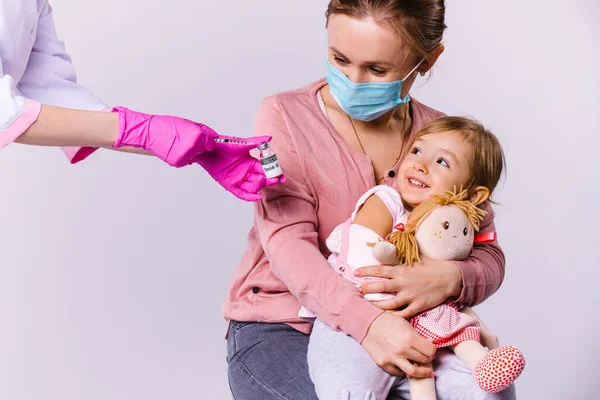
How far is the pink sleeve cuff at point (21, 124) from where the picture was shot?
5.84 feet

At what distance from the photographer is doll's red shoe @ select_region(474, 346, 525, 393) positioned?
1.75 meters

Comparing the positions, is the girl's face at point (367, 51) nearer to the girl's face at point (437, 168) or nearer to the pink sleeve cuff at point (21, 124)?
the girl's face at point (437, 168)

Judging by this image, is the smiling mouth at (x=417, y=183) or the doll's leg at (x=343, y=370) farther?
the smiling mouth at (x=417, y=183)

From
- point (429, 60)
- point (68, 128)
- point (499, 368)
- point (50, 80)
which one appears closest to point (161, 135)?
point (68, 128)

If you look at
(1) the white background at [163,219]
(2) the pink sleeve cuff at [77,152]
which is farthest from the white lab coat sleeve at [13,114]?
(1) the white background at [163,219]

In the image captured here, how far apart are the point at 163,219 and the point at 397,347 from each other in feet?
5.20

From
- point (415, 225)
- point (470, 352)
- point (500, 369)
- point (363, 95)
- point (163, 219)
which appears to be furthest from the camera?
point (163, 219)

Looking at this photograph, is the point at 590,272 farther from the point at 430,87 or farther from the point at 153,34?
the point at 153,34

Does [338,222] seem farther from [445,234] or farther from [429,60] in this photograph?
[429,60]

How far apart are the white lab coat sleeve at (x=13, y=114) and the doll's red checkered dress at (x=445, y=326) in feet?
3.01

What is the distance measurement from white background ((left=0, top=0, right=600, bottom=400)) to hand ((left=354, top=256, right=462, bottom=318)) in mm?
1356

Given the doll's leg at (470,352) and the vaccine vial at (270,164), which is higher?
the vaccine vial at (270,164)

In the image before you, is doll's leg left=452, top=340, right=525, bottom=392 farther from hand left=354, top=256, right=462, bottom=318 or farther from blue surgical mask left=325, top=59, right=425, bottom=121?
blue surgical mask left=325, top=59, right=425, bottom=121

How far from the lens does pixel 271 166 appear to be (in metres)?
1.92
